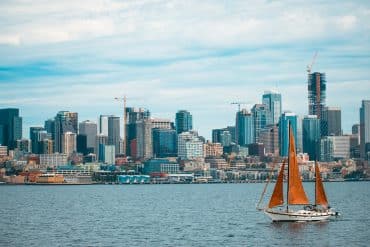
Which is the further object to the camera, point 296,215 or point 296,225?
point 296,215

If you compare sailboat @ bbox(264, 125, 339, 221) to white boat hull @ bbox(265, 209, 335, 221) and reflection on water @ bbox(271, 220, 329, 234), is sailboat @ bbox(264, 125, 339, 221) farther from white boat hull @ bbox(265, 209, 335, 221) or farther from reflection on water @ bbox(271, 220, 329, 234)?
reflection on water @ bbox(271, 220, 329, 234)

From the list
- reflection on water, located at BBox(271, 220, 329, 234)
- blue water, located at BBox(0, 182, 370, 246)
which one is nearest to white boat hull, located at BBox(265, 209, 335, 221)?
reflection on water, located at BBox(271, 220, 329, 234)

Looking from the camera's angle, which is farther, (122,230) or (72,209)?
(72,209)

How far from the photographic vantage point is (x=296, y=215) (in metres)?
110

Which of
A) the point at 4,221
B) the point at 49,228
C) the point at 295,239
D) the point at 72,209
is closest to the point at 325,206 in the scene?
the point at 295,239

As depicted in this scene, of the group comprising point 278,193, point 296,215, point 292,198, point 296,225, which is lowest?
point 296,225

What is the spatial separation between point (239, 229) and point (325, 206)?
45.1 ft

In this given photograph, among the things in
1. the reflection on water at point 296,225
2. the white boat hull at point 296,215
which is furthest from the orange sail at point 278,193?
the reflection on water at point 296,225

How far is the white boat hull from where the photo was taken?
360 ft

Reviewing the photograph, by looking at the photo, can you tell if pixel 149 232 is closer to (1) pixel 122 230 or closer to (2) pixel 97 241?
(1) pixel 122 230

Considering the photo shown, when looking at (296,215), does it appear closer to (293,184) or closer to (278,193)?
(293,184)

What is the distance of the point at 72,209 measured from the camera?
15625 cm

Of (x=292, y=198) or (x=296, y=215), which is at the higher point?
(x=292, y=198)

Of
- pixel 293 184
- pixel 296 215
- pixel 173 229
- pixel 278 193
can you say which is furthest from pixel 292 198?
pixel 173 229
